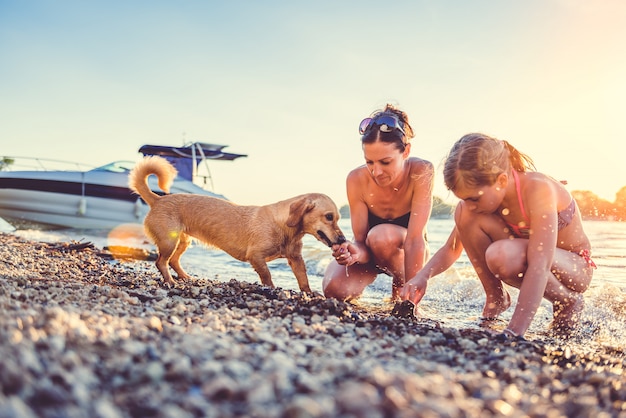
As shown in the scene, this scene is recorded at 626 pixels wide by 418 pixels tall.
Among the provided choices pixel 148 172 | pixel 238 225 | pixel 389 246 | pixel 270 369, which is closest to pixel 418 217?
pixel 389 246

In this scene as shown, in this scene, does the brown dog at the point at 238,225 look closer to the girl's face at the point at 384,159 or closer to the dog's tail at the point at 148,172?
the dog's tail at the point at 148,172

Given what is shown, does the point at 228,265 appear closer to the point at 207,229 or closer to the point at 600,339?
the point at 207,229

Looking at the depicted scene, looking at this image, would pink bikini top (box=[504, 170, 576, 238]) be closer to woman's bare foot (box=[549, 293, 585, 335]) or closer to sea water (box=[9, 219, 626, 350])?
woman's bare foot (box=[549, 293, 585, 335])

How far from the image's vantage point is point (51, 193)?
586 inches

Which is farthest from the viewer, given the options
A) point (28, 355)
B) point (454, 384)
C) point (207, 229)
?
point (207, 229)

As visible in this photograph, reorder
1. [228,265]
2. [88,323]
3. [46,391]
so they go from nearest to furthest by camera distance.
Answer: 1. [46,391]
2. [88,323]
3. [228,265]

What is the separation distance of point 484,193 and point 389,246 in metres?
1.43

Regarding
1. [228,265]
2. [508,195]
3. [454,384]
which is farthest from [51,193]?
[454,384]

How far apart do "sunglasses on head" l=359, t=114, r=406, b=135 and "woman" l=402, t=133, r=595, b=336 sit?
786 millimetres

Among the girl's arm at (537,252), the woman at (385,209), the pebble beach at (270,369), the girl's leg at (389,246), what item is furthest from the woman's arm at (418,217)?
the pebble beach at (270,369)

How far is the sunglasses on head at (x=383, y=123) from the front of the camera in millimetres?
4484

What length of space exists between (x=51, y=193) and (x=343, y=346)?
15.1 m

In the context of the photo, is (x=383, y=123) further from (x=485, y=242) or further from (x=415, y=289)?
(x=415, y=289)

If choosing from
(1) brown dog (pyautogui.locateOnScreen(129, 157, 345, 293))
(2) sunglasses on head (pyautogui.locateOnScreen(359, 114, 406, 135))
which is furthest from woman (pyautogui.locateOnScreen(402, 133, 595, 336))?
(1) brown dog (pyautogui.locateOnScreen(129, 157, 345, 293))
